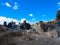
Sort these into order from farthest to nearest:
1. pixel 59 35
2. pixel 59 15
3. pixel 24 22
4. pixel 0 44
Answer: pixel 24 22 < pixel 59 15 < pixel 59 35 < pixel 0 44

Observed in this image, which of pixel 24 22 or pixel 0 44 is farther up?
pixel 24 22

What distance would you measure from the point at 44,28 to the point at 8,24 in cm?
2796

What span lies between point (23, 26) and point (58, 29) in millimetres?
86574

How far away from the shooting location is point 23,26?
419 feet

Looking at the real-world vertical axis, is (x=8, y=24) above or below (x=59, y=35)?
above

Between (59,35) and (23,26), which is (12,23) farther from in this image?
(59,35)

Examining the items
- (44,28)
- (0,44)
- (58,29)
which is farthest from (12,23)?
(0,44)

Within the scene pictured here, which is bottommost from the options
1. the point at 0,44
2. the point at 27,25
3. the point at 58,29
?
the point at 0,44

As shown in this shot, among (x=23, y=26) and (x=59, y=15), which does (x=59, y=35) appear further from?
(x=23, y=26)

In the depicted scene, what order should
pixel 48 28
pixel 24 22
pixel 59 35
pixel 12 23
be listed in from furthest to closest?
pixel 24 22 < pixel 12 23 < pixel 48 28 < pixel 59 35

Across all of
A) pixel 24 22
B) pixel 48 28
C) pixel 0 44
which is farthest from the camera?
pixel 24 22

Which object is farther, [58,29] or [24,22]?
[24,22]

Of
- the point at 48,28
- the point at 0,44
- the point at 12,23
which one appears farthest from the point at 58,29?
the point at 12,23

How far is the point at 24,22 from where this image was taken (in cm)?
13275
